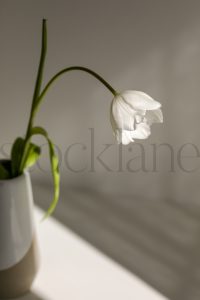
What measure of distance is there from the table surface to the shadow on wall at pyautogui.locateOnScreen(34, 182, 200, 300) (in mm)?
27

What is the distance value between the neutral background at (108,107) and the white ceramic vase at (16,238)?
25 centimetres

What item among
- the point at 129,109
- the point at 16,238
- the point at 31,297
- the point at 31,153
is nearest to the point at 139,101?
the point at 129,109

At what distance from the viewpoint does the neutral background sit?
1.20m

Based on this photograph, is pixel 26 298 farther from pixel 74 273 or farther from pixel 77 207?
pixel 77 207

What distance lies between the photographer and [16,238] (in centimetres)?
90

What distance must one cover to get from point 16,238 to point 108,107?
55cm

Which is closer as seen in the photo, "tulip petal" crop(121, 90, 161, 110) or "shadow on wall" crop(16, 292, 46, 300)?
"tulip petal" crop(121, 90, 161, 110)

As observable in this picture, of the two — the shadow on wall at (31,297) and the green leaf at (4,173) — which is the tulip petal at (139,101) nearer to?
the green leaf at (4,173)

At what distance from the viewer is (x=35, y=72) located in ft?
4.42

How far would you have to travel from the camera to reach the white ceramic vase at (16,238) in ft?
2.88

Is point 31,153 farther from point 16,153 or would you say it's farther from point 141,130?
point 141,130

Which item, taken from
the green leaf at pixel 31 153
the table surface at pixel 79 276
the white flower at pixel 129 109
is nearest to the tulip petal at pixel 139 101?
the white flower at pixel 129 109

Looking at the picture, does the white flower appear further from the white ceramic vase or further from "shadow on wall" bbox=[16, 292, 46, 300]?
"shadow on wall" bbox=[16, 292, 46, 300]

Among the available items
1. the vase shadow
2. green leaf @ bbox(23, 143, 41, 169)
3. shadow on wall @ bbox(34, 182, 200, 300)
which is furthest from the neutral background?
green leaf @ bbox(23, 143, 41, 169)
